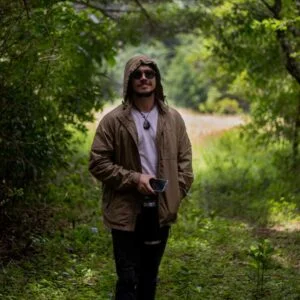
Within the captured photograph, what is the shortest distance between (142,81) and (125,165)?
2.04 ft

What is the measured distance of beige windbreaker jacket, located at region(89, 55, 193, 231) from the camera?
13.0 ft

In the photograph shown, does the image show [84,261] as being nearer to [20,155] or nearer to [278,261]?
[20,155]

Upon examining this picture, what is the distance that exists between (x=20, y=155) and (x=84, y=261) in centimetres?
135

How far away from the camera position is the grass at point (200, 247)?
5320 millimetres

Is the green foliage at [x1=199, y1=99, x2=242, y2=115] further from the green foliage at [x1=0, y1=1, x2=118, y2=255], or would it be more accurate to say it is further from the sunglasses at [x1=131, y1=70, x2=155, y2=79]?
the sunglasses at [x1=131, y1=70, x2=155, y2=79]

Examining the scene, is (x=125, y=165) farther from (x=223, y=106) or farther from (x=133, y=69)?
(x=223, y=106)

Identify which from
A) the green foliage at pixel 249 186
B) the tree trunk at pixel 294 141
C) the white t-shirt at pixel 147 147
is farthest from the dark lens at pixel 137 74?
the tree trunk at pixel 294 141

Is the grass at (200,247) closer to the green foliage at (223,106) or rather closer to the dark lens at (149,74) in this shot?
the dark lens at (149,74)

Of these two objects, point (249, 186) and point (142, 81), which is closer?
point (142, 81)

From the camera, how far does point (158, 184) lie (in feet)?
12.7

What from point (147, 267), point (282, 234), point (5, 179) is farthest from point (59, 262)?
point (282, 234)

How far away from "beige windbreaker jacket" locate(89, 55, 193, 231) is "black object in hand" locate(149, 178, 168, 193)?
12 cm

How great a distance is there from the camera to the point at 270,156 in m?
12.2

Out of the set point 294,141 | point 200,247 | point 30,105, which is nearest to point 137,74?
point 30,105
